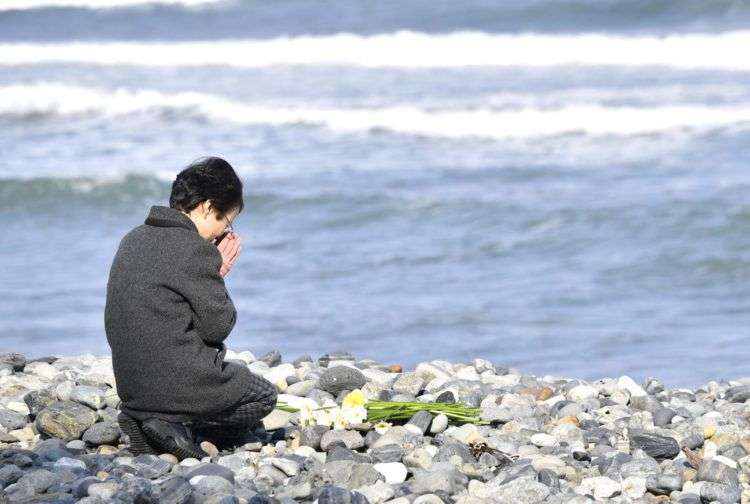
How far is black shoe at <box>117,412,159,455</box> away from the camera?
392cm

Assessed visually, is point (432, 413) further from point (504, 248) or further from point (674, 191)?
point (674, 191)

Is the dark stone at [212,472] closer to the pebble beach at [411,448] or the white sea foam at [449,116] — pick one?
the pebble beach at [411,448]

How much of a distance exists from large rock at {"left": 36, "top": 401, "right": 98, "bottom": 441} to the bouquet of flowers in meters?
0.78

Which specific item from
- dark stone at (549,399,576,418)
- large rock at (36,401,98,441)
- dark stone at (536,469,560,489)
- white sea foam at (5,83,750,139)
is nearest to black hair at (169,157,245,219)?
large rock at (36,401,98,441)

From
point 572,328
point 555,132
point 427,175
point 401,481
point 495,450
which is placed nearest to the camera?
point 401,481

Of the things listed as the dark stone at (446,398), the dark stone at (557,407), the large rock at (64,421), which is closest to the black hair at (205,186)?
the large rock at (64,421)

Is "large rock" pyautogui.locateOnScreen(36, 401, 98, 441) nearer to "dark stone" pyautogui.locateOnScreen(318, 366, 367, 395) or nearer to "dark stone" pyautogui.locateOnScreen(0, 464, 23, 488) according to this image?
"dark stone" pyautogui.locateOnScreen(0, 464, 23, 488)

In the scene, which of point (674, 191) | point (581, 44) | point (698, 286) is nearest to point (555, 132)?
point (674, 191)

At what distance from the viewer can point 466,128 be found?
1579 cm

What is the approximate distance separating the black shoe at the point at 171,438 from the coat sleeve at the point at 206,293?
1.06 ft

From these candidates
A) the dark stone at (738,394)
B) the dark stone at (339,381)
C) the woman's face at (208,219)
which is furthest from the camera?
the dark stone at (738,394)

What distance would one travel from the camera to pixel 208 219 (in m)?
3.97

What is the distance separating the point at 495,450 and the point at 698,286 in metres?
4.83

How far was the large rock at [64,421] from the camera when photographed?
165 inches
